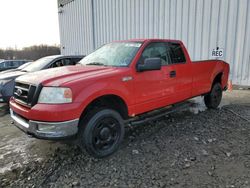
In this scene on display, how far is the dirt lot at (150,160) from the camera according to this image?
2756mm

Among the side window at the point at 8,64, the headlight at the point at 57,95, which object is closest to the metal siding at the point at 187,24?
the side window at the point at 8,64

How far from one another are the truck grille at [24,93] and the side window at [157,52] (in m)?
1.82

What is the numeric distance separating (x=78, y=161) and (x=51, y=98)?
1044 mm

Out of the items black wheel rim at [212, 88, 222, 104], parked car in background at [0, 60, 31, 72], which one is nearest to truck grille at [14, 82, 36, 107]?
black wheel rim at [212, 88, 222, 104]

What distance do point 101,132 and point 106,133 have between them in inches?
3.4

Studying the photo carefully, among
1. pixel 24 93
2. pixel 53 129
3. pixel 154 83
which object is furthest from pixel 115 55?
pixel 53 129

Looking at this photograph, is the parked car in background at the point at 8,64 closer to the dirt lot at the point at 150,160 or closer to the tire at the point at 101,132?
the dirt lot at the point at 150,160

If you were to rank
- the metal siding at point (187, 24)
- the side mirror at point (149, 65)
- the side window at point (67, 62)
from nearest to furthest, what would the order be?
the side mirror at point (149, 65) → the side window at point (67, 62) → the metal siding at point (187, 24)

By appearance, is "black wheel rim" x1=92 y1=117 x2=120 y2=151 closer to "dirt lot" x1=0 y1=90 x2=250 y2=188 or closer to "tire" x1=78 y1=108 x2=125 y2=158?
"tire" x1=78 y1=108 x2=125 y2=158

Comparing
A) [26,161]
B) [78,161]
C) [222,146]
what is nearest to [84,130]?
[78,161]

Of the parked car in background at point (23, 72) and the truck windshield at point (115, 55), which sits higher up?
the truck windshield at point (115, 55)

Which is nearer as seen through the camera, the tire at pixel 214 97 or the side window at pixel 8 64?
the tire at pixel 214 97

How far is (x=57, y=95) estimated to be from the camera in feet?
9.19

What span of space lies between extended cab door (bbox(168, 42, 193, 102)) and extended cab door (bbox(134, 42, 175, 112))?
14cm
